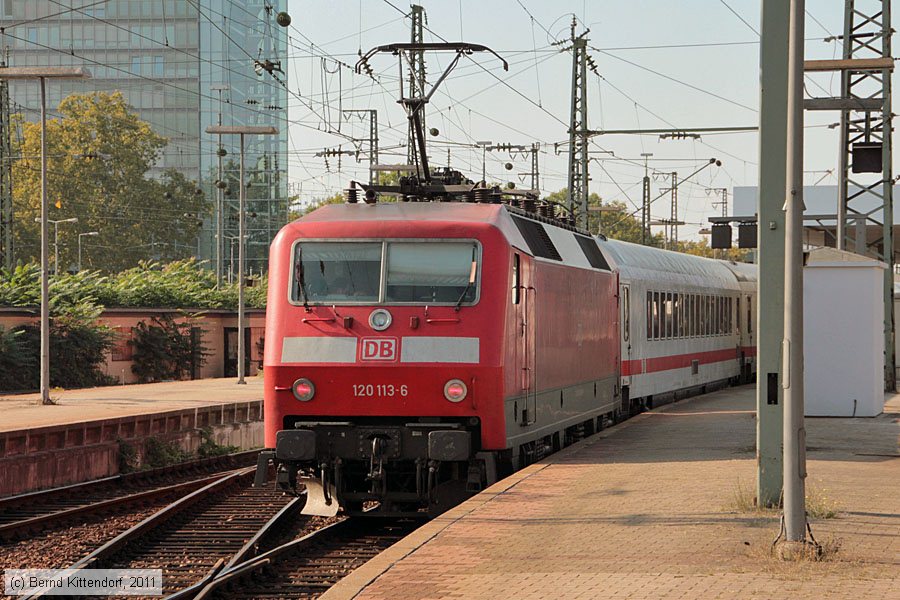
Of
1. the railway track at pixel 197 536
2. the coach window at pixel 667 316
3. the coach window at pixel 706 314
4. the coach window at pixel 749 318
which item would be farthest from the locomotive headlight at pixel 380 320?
the coach window at pixel 749 318

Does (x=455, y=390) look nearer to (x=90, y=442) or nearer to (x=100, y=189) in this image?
(x=90, y=442)

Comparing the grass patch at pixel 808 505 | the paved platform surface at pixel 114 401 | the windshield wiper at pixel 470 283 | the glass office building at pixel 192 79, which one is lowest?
the paved platform surface at pixel 114 401

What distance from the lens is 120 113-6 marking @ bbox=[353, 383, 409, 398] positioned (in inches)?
523

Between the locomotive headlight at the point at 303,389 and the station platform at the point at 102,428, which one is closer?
the locomotive headlight at the point at 303,389

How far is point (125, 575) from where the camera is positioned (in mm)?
11984

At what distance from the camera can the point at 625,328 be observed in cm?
2281

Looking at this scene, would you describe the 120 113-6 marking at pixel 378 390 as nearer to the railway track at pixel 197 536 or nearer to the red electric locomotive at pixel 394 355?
the red electric locomotive at pixel 394 355

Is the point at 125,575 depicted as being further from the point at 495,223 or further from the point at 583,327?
the point at 583,327

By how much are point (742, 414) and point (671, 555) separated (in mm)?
14637

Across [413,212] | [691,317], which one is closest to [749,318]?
[691,317]

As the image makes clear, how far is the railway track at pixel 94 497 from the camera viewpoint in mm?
15603

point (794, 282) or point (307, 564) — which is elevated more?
point (794, 282)

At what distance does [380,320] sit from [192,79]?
295 ft

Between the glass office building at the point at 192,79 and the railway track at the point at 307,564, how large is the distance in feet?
249
